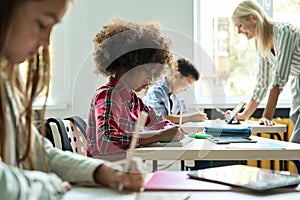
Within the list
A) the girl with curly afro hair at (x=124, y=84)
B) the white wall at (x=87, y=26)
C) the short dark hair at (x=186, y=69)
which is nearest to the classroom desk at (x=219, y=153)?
the girl with curly afro hair at (x=124, y=84)

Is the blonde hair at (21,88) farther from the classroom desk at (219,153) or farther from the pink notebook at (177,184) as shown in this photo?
the classroom desk at (219,153)

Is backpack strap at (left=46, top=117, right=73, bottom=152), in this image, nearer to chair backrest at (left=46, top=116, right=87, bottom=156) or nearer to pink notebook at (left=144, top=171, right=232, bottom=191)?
chair backrest at (left=46, top=116, right=87, bottom=156)

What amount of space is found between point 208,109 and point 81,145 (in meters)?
1.97

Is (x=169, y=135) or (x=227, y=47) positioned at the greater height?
(x=227, y=47)

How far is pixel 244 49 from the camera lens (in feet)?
13.8

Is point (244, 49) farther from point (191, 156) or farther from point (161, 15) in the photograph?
point (191, 156)

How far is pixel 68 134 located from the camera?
2055 millimetres

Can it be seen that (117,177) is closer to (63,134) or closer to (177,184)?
(177,184)

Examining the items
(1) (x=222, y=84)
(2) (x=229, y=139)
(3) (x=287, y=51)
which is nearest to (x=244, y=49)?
(1) (x=222, y=84)

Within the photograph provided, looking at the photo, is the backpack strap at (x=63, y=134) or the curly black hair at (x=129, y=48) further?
the curly black hair at (x=129, y=48)

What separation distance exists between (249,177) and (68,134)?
3.69 feet

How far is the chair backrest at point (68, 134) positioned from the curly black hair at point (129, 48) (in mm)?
256

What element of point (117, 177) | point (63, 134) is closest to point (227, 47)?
point (63, 134)

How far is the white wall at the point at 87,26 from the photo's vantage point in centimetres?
404
